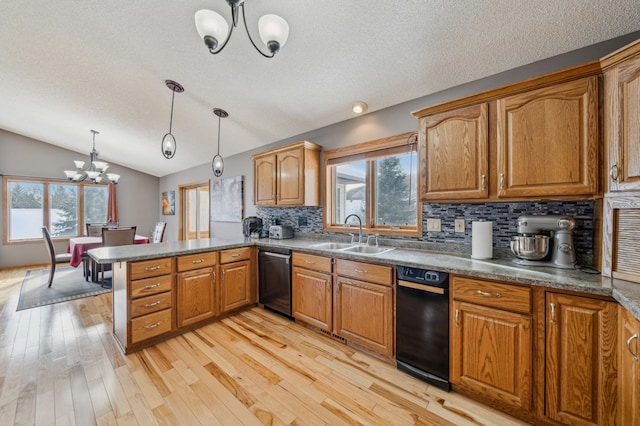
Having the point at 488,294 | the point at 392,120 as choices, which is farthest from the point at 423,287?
the point at 392,120

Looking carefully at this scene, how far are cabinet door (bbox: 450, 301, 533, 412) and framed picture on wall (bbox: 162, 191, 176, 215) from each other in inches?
270

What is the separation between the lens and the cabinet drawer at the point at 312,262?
233cm

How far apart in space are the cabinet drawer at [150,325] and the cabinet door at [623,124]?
3.35 metres

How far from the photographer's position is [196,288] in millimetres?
2516

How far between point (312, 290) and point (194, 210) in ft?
15.6

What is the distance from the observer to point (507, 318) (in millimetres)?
1429

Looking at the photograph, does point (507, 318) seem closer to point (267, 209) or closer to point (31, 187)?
point (267, 209)

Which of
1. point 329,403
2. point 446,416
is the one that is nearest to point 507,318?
point 446,416

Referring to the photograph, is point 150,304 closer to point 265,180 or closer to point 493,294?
point 265,180

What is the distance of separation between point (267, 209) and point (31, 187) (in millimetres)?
5897

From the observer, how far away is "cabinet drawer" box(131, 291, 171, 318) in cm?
213

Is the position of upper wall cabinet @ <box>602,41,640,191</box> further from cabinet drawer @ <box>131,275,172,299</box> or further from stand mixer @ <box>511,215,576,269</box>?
cabinet drawer @ <box>131,275,172,299</box>

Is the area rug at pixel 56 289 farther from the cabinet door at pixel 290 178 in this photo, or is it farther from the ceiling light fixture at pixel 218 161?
the cabinet door at pixel 290 178

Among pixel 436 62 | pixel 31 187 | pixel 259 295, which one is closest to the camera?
pixel 436 62
